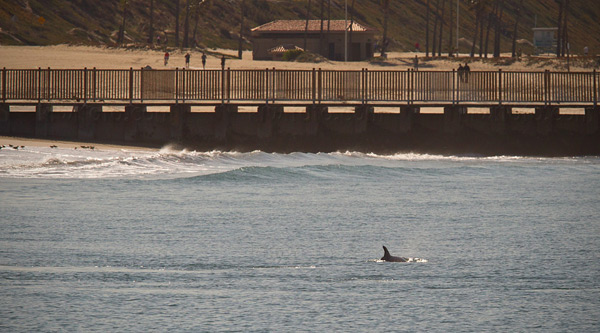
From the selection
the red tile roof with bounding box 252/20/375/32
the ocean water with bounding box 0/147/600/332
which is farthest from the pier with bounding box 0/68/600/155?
the red tile roof with bounding box 252/20/375/32

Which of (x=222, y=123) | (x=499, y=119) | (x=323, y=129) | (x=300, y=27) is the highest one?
(x=300, y=27)

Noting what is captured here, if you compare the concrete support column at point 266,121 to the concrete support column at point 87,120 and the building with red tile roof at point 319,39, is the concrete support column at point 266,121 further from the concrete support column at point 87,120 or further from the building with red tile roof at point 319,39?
the building with red tile roof at point 319,39

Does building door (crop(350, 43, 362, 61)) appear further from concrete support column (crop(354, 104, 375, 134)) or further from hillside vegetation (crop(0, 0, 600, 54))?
concrete support column (crop(354, 104, 375, 134))

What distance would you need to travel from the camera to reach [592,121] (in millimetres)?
36344

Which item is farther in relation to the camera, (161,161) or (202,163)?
(202,163)

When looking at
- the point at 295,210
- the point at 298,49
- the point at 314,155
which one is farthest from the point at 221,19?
the point at 295,210

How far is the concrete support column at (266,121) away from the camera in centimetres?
3559

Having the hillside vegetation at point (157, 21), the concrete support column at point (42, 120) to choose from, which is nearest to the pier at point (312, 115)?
the concrete support column at point (42, 120)

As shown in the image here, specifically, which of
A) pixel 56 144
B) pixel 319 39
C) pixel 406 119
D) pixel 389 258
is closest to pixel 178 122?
pixel 56 144

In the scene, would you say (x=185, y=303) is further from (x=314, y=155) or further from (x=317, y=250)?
(x=314, y=155)

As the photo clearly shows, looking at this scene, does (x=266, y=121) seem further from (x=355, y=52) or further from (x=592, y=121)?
(x=355, y=52)

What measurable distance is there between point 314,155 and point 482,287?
69.5ft

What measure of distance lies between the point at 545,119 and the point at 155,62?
51.1 meters

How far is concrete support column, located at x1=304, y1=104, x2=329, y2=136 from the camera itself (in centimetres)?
3575
